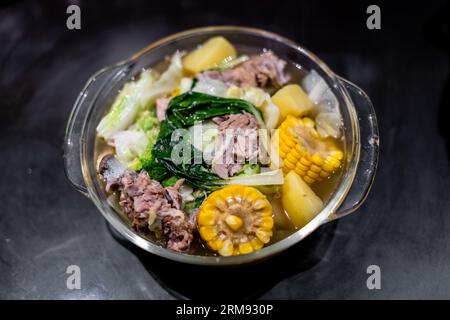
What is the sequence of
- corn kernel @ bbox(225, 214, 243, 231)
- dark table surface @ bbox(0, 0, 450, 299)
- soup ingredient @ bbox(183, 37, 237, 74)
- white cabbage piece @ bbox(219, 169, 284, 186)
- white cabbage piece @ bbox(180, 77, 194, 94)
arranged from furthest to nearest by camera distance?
soup ingredient @ bbox(183, 37, 237, 74)
white cabbage piece @ bbox(180, 77, 194, 94)
dark table surface @ bbox(0, 0, 450, 299)
white cabbage piece @ bbox(219, 169, 284, 186)
corn kernel @ bbox(225, 214, 243, 231)

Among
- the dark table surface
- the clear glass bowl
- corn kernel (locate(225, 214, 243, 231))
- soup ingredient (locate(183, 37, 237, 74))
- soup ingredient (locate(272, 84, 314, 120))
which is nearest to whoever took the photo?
corn kernel (locate(225, 214, 243, 231))

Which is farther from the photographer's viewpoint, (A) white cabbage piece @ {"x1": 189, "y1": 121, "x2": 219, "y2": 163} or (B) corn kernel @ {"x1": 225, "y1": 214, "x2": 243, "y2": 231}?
(A) white cabbage piece @ {"x1": 189, "y1": 121, "x2": 219, "y2": 163}

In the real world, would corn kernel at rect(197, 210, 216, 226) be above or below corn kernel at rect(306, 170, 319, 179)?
below

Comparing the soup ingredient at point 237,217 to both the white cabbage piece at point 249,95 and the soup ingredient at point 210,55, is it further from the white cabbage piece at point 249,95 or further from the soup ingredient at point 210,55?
the soup ingredient at point 210,55

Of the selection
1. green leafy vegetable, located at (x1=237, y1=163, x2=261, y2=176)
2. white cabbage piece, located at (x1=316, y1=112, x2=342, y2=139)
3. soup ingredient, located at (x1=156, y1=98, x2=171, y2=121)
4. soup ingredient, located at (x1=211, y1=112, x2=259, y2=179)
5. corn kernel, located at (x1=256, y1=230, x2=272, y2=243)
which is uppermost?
soup ingredient, located at (x1=156, y1=98, x2=171, y2=121)

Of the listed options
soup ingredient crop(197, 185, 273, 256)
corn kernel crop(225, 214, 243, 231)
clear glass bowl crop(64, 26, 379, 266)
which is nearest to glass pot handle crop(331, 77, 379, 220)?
clear glass bowl crop(64, 26, 379, 266)

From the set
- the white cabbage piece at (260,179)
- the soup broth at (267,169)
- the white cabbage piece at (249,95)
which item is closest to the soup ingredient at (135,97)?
the soup broth at (267,169)

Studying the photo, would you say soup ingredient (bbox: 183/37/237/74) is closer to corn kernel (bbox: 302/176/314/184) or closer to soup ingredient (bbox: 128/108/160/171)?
soup ingredient (bbox: 128/108/160/171)

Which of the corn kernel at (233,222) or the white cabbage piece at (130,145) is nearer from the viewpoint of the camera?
the corn kernel at (233,222)
